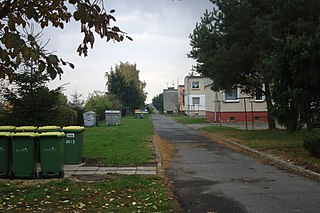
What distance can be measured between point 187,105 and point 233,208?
68.2 m

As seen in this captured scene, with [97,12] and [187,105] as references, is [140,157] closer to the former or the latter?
[97,12]

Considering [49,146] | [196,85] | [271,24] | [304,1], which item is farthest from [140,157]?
[196,85]

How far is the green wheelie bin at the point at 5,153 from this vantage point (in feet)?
32.0

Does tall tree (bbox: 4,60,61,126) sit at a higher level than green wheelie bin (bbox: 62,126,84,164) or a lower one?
higher

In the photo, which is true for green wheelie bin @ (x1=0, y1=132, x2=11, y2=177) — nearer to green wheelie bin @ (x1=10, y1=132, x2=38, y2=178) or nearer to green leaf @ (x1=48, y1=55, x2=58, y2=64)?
green wheelie bin @ (x1=10, y1=132, x2=38, y2=178)

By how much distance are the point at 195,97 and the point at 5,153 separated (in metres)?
64.3

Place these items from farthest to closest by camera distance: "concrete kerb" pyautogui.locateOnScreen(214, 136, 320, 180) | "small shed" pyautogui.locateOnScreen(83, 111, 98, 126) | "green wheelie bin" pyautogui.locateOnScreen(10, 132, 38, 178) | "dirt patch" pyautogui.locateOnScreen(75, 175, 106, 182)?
"small shed" pyautogui.locateOnScreen(83, 111, 98, 126)
"concrete kerb" pyautogui.locateOnScreen(214, 136, 320, 180)
"green wheelie bin" pyautogui.locateOnScreen(10, 132, 38, 178)
"dirt patch" pyautogui.locateOnScreen(75, 175, 106, 182)

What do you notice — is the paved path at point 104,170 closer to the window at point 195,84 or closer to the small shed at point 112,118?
the small shed at point 112,118

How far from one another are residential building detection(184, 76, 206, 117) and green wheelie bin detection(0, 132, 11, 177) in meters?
61.3

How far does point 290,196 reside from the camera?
25.8 feet

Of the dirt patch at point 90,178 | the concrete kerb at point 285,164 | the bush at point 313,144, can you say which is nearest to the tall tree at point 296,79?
the concrete kerb at point 285,164

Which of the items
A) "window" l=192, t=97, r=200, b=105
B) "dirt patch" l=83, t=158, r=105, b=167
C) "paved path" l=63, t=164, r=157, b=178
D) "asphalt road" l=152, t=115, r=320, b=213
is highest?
"window" l=192, t=97, r=200, b=105

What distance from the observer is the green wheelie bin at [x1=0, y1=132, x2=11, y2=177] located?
9758 mm

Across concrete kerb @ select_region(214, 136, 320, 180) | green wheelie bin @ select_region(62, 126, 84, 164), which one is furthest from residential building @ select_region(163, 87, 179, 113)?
green wheelie bin @ select_region(62, 126, 84, 164)
